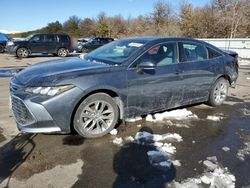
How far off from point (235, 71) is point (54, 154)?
16.4 feet

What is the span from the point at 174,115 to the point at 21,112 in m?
3.00

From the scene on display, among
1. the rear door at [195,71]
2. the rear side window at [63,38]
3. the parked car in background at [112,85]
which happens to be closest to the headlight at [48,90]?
the parked car in background at [112,85]

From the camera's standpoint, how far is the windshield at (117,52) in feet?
16.1

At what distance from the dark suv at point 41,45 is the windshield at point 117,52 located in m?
15.4

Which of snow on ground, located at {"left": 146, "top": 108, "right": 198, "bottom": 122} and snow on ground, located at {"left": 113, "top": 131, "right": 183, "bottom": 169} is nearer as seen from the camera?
snow on ground, located at {"left": 113, "top": 131, "right": 183, "bottom": 169}

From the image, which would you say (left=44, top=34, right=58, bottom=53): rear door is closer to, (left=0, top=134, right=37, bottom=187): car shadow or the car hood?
the car hood

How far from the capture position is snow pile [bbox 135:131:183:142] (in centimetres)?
446

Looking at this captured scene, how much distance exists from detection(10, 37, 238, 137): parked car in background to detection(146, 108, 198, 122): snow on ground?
0.86 feet

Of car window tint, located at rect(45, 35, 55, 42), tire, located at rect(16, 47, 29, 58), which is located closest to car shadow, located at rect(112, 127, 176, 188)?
tire, located at rect(16, 47, 29, 58)

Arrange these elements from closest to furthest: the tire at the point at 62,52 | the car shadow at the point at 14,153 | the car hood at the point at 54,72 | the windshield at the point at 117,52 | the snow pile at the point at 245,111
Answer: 1. the car shadow at the point at 14,153
2. the car hood at the point at 54,72
3. the windshield at the point at 117,52
4. the snow pile at the point at 245,111
5. the tire at the point at 62,52

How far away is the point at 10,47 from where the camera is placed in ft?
64.1

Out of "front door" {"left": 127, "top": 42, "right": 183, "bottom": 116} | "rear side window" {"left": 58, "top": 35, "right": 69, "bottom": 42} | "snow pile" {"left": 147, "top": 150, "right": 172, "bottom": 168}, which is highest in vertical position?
"rear side window" {"left": 58, "top": 35, "right": 69, "bottom": 42}

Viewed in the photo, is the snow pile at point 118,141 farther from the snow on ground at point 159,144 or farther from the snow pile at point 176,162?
the snow pile at point 176,162

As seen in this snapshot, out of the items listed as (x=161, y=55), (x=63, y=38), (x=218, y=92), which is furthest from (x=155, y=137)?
(x=63, y=38)
